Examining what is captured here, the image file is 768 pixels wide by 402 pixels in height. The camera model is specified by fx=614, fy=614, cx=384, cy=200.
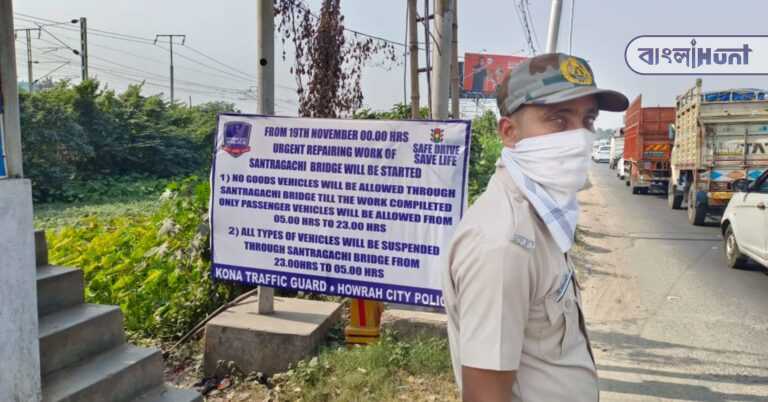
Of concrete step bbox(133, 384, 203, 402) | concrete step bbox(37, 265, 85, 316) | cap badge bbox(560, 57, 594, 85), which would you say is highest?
cap badge bbox(560, 57, 594, 85)

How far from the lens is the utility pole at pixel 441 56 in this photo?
459cm

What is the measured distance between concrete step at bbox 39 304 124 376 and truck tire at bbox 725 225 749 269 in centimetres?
758

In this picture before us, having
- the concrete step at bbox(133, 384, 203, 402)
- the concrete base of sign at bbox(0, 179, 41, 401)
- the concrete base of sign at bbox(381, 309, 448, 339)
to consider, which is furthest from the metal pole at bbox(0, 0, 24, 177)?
the concrete base of sign at bbox(381, 309, 448, 339)

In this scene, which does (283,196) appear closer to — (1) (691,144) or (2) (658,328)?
(2) (658,328)

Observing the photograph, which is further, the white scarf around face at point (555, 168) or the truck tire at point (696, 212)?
the truck tire at point (696, 212)

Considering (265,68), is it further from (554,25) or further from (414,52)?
(554,25)

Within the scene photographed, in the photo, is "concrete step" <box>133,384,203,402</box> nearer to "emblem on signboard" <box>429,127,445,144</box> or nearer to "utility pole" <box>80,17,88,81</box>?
"emblem on signboard" <box>429,127,445,144</box>

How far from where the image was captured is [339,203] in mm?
4148

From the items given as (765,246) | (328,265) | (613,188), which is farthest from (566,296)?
(613,188)

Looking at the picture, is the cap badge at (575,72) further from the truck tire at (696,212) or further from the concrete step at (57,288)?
the truck tire at (696,212)

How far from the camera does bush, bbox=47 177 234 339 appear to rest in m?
5.11

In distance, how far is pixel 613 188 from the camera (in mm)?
23312

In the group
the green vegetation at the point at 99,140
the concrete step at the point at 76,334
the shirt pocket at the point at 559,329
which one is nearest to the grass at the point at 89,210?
the green vegetation at the point at 99,140

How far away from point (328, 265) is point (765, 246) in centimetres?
562
